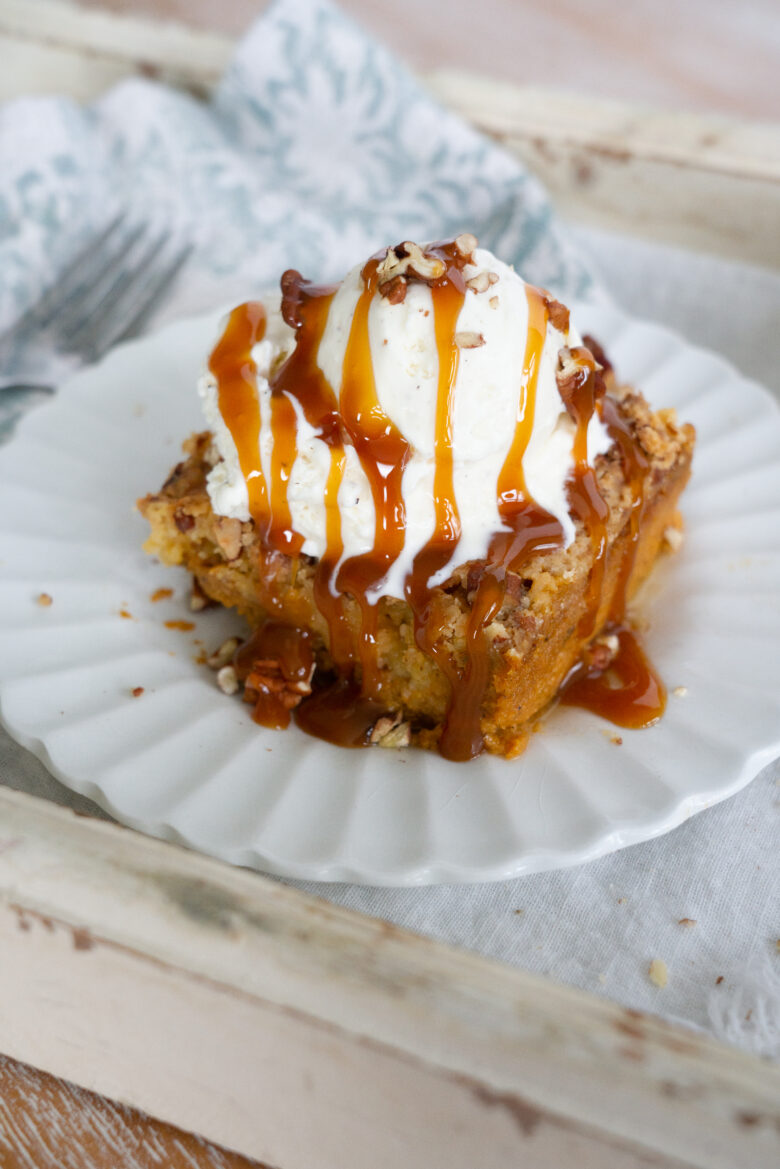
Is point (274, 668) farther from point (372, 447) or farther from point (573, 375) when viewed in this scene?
point (573, 375)

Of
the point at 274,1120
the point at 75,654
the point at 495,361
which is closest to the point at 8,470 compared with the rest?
the point at 75,654

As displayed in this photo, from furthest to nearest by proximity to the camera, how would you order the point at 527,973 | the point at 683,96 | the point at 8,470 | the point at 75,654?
1. the point at 683,96
2. the point at 8,470
3. the point at 75,654
4. the point at 527,973

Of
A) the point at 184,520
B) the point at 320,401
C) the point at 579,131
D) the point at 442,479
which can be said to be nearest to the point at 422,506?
the point at 442,479

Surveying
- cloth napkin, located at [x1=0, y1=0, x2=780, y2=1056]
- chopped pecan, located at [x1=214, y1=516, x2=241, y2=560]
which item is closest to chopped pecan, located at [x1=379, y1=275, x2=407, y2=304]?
chopped pecan, located at [x1=214, y1=516, x2=241, y2=560]

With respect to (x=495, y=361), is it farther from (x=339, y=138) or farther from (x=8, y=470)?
(x=339, y=138)

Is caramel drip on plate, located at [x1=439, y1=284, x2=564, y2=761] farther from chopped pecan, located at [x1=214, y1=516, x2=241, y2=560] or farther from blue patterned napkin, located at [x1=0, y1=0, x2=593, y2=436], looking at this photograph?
blue patterned napkin, located at [x1=0, y1=0, x2=593, y2=436]

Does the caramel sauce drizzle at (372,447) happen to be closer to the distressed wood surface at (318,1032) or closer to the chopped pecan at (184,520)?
the chopped pecan at (184,520)

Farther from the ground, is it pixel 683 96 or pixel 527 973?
pixel 683 96
